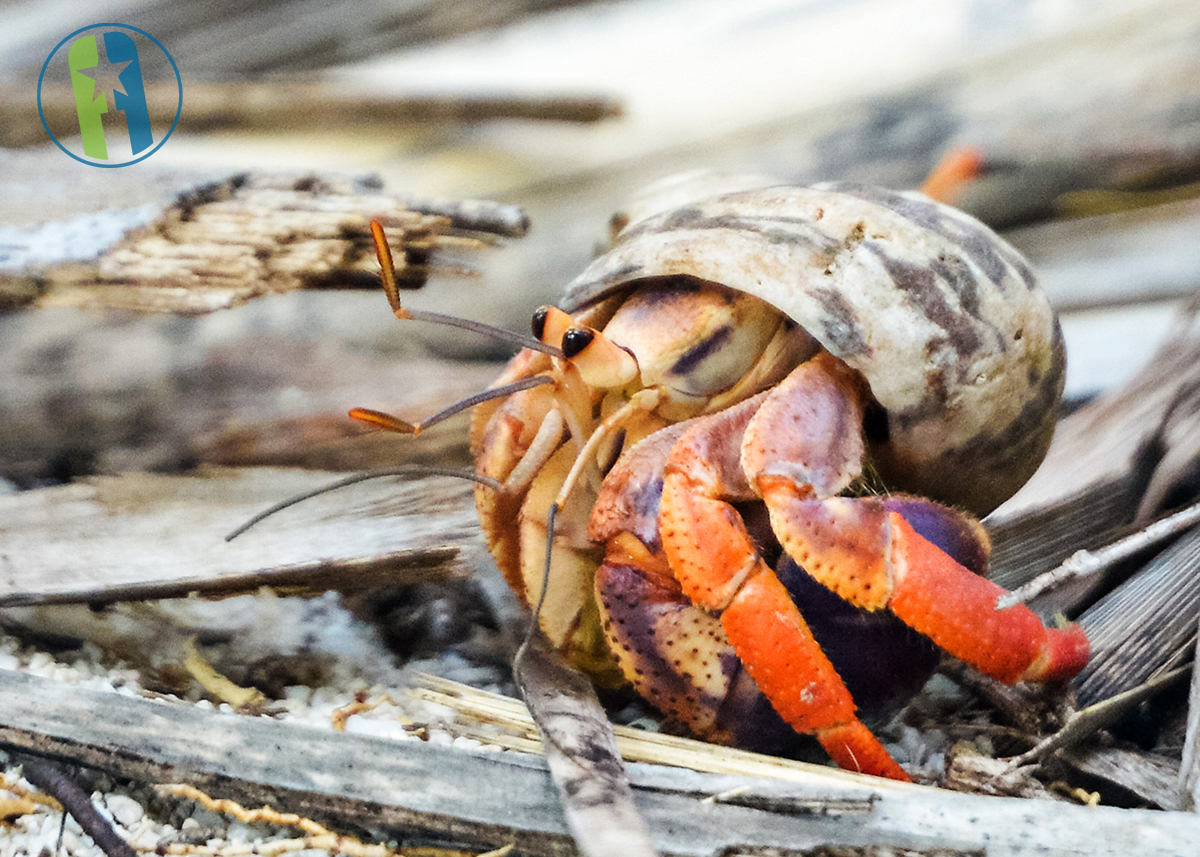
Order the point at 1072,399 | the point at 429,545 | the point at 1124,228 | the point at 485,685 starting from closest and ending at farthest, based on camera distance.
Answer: the point at 485,685 < the point at 429,545 < the point at 1072,399 < the point at 1124,228

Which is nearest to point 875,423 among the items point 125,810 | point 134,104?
point 125,810

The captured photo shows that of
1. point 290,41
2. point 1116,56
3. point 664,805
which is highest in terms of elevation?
point 290,41

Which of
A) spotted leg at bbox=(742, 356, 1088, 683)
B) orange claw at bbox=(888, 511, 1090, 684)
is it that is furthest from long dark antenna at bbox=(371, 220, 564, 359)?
orange claw at bbox=(888, 511, 1090, 684)

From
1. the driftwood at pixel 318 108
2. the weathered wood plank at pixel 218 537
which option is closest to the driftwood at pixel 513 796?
the weathered wood plank at pixel 218 537

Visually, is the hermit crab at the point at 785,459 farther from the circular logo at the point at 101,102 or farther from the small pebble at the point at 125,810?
the circular logo at the point at 101,102

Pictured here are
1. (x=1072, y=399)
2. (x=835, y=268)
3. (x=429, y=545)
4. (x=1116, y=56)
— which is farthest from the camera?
(x=1116, y=56)

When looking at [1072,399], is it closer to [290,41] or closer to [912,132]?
[912,132]

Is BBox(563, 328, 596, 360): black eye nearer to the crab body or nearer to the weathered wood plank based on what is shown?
the crab body

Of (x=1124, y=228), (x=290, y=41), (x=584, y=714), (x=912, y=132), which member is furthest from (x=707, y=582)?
(x=1124, y=228)
